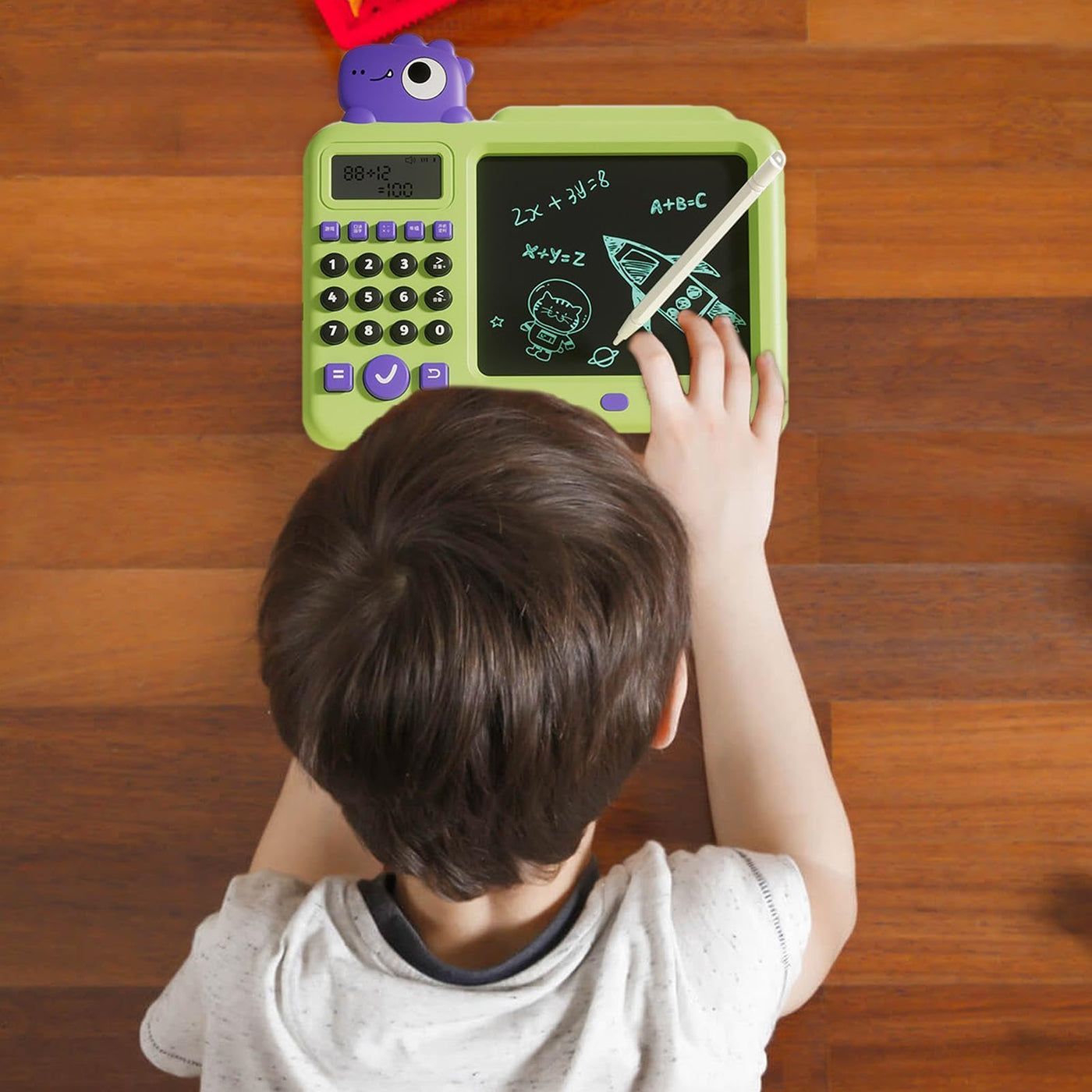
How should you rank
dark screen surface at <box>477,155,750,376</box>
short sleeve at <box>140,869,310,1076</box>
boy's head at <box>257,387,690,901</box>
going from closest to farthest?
boy's head at <box>257,387,690,901</box> → short sleeve at <box>140,869,310,1076</box> → dark screen surface at <box>477,155,750,376</box>

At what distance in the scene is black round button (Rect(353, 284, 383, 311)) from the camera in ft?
1.66

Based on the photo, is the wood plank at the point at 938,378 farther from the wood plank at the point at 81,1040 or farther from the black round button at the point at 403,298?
the wood plank at the point at 81,1040

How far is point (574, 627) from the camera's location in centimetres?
32

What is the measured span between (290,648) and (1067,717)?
1.31ft

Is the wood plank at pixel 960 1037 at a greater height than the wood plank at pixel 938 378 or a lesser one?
lesser

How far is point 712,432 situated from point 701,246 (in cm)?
9

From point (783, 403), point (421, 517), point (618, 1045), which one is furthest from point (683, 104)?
point (618, 1045)

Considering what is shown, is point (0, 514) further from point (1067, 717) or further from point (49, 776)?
point (1067, 717)

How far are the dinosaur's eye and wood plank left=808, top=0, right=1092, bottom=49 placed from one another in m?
0.20

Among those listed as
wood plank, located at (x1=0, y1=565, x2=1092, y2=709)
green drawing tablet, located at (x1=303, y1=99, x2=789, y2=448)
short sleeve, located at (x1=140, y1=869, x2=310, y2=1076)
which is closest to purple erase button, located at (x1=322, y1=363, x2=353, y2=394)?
green drawing tablet, located at (x1=303, y1=99, x2=789, y2=448)

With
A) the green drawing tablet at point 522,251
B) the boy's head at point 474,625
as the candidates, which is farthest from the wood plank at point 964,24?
the boy's head at point 474,625

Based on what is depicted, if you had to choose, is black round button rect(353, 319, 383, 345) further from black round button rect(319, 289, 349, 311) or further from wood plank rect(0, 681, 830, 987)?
wood plank rect(0, 681, 830, 987)

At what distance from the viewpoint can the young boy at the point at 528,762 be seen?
320 millimetres

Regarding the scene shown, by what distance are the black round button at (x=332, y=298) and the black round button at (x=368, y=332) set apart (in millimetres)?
14
